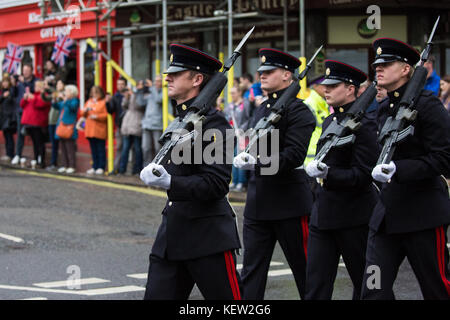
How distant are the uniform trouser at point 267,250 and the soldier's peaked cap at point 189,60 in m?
1.89

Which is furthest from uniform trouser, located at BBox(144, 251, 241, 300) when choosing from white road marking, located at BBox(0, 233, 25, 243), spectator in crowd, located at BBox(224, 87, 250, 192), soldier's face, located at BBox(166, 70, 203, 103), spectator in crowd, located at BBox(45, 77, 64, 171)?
spectator in crowd, located at BBox(45, 77, 64, 171)

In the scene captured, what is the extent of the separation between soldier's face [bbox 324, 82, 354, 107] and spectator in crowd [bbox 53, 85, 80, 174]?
11507 mm

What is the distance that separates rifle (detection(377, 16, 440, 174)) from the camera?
5590mm

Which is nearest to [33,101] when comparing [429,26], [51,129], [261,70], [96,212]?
[51,129]

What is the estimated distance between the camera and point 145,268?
916 centimetres

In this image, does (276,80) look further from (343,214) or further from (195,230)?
(195,230)

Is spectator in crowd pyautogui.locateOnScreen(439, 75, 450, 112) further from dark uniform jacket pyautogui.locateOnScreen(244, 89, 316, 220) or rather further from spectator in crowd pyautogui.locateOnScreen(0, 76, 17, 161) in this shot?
spectator in crowd pyautogui.locateOnScreen(0, 76, 17, 161)

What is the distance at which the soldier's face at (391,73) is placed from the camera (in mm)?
5918

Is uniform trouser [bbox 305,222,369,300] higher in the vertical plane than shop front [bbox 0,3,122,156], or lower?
lower

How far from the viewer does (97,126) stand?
1753 centimetres

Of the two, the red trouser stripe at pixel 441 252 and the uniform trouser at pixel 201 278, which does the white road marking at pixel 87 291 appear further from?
the red trouser stripe at pixel 441 252

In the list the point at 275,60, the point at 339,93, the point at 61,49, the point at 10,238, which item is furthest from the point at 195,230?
the point at 61,49

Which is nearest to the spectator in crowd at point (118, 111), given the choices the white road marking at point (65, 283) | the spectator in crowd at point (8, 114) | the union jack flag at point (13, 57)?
the spectator in crowd at point (8, 114)

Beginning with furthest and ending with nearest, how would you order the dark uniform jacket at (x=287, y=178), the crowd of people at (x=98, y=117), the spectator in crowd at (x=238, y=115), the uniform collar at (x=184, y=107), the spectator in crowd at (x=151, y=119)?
the spectator in crowd at (x=151, y=119), the crowd of people at (x=98, y=117), the spectator in crowd at (x=238, y=115), the dark uniform jacket at (x=287, y=178), the uniform collar at (x=184, y=107)
